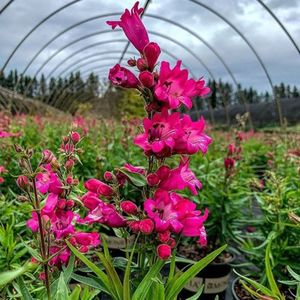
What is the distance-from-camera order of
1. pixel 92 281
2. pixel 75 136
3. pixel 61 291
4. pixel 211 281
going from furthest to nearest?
pixel 211 281
pixel 75 136
pixel 92 281
pixel 61 291

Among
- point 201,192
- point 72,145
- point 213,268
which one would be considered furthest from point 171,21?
point 72,145

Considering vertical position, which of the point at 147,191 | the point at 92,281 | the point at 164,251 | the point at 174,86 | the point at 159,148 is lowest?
the point at 92,281

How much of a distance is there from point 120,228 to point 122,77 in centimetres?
39

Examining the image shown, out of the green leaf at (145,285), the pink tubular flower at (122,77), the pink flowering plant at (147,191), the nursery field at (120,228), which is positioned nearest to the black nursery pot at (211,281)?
the nursery field at (120,228)

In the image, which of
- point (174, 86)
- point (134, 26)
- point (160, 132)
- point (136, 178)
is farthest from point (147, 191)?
point (134, 26)

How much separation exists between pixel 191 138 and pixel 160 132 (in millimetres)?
80

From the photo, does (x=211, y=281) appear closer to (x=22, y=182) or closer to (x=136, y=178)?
(x=136, y=178)

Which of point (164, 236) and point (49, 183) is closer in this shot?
point (164, 236)

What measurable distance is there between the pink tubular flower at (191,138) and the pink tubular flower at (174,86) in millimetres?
44

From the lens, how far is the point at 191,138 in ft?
3.28

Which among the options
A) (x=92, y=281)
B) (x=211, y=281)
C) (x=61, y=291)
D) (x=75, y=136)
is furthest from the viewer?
(x=211, y=281)

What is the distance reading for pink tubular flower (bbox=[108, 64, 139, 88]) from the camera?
1010 mm

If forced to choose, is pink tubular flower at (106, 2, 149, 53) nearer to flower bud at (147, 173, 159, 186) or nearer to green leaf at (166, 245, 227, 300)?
flower bud at (147, 173, 159, 186)

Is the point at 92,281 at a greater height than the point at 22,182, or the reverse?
the point at 22,182
